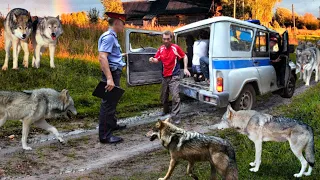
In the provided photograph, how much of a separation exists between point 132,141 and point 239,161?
2.16 meters

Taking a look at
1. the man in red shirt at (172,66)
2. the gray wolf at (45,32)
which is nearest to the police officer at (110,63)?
the man in red shirt at (172,66)

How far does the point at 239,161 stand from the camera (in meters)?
5.07

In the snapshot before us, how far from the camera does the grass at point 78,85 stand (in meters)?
9.22

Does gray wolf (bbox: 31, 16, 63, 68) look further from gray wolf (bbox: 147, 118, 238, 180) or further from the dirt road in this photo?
gray wolf (bbox: 147, 118, 238, 180)

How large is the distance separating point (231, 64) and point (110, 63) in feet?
9.53

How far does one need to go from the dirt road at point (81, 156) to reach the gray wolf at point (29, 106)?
42cm

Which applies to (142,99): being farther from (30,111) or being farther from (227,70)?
(30,111)

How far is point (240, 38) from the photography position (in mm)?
8000

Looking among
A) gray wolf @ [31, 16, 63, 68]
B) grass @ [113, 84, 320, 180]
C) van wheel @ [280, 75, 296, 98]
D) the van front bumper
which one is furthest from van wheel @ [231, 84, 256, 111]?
gray wolf @ [31, 16, 63, 68]

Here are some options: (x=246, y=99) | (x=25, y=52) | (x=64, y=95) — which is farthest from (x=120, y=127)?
(x=25, y=52)

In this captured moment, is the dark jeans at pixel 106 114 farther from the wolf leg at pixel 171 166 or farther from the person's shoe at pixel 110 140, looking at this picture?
the wolf leg at pixel 171 166

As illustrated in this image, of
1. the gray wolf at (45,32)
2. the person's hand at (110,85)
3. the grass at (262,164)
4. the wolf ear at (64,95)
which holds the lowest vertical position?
the grass at (262,164)

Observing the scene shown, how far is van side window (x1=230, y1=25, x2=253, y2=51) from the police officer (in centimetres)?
286

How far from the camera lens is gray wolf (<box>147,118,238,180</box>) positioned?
3832mm
